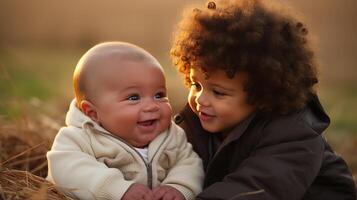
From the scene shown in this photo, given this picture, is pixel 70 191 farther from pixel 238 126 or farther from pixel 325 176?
pixel 325 176

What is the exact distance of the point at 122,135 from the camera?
11.9 feet

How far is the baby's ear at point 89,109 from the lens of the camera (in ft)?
12.0

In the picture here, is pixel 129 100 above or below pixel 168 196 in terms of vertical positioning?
above

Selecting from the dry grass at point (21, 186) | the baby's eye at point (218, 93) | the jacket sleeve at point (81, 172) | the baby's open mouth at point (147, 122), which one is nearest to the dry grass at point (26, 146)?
the dry grass at point (21, 186)

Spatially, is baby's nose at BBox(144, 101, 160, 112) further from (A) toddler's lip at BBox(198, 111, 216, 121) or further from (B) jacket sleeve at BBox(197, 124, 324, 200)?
(B) jacket sleeve at BBox(197, 124, 324, 200)

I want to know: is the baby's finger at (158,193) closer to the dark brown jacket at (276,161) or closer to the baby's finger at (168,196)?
the baby's finger at (168,196)

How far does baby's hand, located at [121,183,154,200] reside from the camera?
3.35m

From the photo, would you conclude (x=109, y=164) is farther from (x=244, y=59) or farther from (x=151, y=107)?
(x=244, y=59)

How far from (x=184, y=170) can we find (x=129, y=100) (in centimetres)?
47

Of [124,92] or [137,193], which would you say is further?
[124,92]

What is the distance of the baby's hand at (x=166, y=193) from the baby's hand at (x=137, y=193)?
3 cm

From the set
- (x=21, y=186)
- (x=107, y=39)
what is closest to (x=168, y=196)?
(x=21, y=186)

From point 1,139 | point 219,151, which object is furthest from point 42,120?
point 219,151

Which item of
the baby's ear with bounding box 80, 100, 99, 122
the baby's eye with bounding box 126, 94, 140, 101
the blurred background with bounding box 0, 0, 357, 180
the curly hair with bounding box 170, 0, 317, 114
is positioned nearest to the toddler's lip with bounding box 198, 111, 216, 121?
the curly hair with bounding box 170, 0, 317, 114
